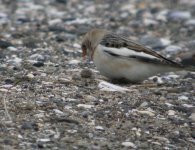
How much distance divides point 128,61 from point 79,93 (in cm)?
65

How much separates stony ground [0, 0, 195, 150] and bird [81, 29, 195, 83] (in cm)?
15

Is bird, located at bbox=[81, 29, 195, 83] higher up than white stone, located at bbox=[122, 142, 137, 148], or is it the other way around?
bird, located at bbox=[81, 29, 195, 83]

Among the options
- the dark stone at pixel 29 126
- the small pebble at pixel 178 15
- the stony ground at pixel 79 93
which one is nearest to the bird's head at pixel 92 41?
the stony ground at pixel 79 93

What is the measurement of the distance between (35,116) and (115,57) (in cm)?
143

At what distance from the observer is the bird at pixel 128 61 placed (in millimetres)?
6969

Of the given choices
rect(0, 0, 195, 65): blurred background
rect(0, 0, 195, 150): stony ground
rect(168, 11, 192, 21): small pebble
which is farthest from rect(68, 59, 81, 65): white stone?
rect(168, 11, 192, 21): small pebble

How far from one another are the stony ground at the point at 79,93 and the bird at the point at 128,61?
0.48 feet

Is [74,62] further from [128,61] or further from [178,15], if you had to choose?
[178,15]

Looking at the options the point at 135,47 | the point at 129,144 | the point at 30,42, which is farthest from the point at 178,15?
the point at 129,144

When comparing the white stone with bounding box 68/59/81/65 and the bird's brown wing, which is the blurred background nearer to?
the white stone with bounding box 68/59/81/65

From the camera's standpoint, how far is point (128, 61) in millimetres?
6969

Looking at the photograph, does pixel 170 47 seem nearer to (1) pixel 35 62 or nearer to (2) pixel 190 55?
(2) pixel 190 55

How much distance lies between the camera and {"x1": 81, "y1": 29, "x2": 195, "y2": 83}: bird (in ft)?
22.9

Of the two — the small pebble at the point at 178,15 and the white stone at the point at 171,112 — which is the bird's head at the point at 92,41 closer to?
the white stone at the point at 171,112
